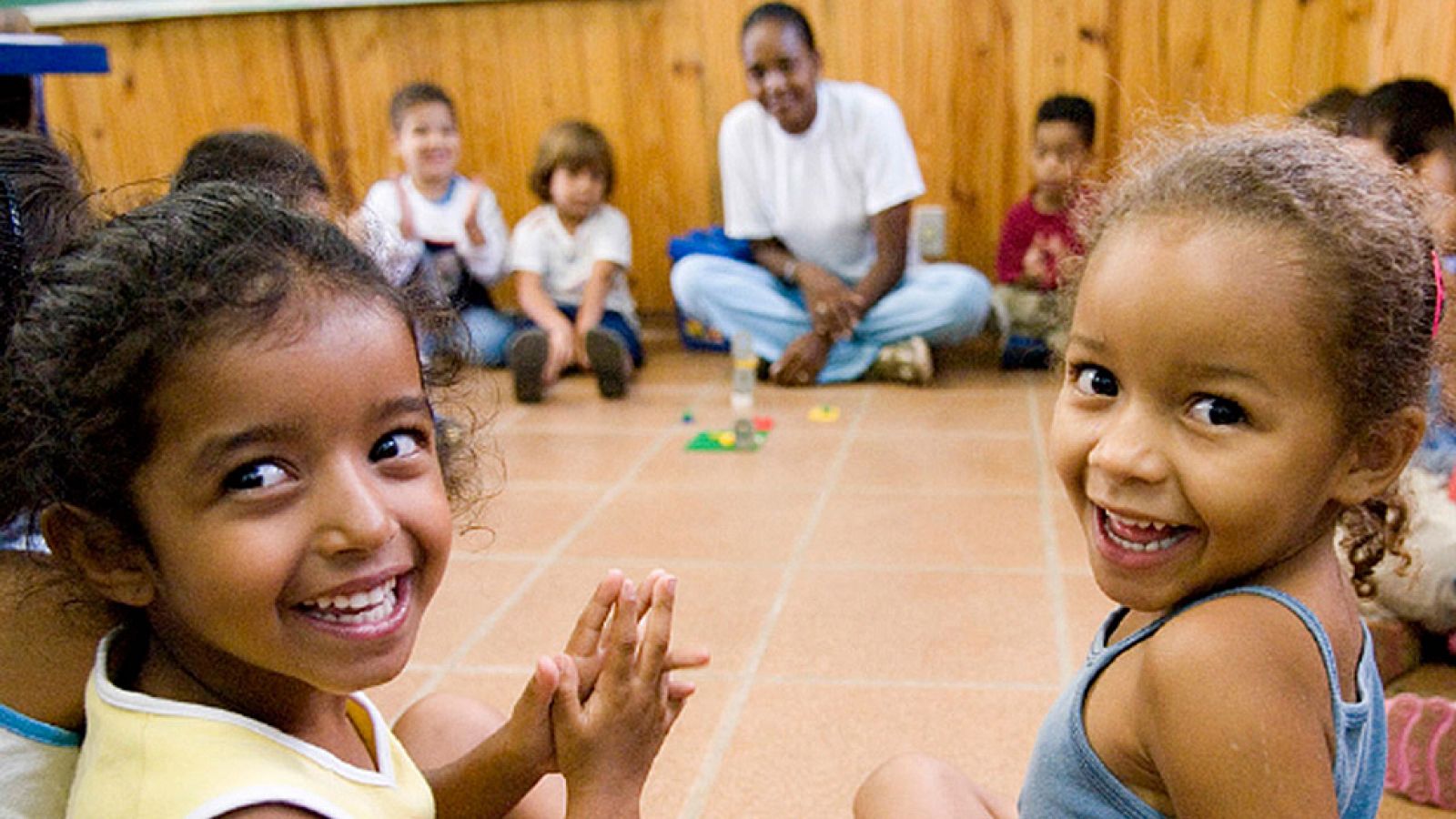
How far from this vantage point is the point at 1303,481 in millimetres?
741

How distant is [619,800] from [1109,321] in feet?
1.53

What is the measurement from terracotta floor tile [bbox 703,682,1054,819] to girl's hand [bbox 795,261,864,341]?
1.63 metres

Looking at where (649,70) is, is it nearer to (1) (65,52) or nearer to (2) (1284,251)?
(1) (65,52)

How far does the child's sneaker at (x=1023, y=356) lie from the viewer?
3193 mm

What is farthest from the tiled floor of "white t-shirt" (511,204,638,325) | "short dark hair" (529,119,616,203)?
"short dark hair" (529,119,616,203)

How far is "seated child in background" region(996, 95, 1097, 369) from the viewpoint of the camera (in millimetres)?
3191

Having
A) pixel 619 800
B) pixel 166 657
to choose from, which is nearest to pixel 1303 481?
pixel 619 800

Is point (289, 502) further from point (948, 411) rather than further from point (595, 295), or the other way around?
point (595, 295)

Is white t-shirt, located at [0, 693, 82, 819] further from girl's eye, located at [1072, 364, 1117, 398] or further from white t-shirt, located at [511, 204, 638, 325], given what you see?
white t-shirt, located at [511, 204, 638, 325]

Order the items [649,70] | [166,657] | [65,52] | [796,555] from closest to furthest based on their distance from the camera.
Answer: [166,657] < [65,52] < [796,555] < [649,70]

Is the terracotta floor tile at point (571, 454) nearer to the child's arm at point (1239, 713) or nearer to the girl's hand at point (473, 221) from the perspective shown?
the girl's hand at point (473, 221)

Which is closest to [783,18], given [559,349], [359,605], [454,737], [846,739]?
[559,349]

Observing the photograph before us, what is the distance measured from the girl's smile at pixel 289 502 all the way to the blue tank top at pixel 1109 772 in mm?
439

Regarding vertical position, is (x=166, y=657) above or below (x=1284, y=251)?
below
